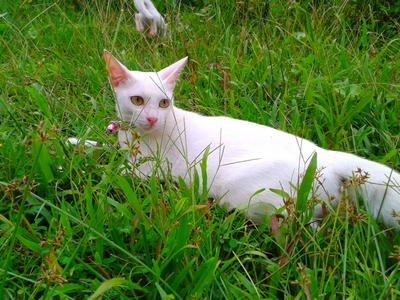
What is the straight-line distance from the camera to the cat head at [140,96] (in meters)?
1.97

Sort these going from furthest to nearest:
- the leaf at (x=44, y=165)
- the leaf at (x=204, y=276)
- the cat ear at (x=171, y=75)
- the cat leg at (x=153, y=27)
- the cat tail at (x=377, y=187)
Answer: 1. the cat leg at (x=153, y=27)
2. the cat ear at (x=171, y=75)
3. the leaf at (x=44, y=165)
4. the cat tail at (x=377, y=187)
5. the leaf at (x=204, y=276)

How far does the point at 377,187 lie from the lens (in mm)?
1579

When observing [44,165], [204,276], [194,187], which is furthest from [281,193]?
[44,165]

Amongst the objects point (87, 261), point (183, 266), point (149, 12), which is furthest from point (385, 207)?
point (149, 12)

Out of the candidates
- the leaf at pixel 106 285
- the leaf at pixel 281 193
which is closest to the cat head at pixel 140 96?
the leaf at pixel 281 193

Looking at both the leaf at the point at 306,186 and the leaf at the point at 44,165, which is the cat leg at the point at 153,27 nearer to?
the leaf at the point at 44,165

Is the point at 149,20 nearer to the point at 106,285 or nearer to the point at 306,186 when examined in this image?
the point at 306,186

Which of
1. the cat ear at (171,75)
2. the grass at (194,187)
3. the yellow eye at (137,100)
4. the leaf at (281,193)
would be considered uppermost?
the cat ear at (171,75)

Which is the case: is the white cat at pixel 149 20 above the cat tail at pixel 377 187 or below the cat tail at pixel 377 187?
below

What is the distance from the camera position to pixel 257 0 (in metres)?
3.42

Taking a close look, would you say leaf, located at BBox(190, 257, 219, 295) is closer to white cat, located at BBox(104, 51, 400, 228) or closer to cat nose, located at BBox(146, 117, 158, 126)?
white cat, located at BBox(104, 51, 400, 228)

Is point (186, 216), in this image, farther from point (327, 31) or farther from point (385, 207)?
point (327, 31)

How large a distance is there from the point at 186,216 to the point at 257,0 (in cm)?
250

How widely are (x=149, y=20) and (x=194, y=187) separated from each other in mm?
2354
